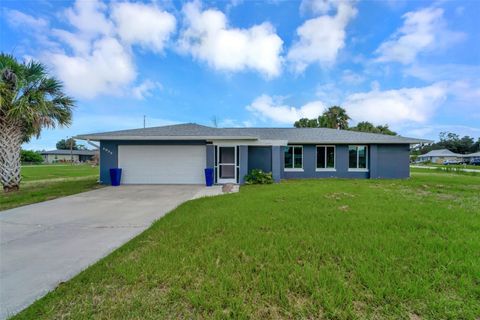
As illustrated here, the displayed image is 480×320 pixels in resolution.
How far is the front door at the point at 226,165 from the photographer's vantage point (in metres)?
12.9

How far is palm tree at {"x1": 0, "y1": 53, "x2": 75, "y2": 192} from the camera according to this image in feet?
32.7

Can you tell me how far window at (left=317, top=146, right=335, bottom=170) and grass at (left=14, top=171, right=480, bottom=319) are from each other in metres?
9.59

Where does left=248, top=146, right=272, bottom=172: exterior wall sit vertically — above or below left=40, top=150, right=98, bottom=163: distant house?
below

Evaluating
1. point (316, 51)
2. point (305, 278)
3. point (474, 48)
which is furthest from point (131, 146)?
point (474, 48)

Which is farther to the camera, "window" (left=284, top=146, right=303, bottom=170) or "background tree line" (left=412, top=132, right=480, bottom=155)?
"background tree line" (left=412, top=132, right=480, bottom=155)

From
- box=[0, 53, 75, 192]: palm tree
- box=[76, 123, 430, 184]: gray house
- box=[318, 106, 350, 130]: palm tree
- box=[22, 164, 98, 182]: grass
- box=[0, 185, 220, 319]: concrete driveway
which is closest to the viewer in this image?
box=[0, 185, 220, 319]: concrete driveway

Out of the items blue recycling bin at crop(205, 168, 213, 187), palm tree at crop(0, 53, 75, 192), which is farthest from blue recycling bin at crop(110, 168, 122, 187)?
blue recycling bin at crop(205, 168, 213, 187)

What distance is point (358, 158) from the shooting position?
1494 centimetres

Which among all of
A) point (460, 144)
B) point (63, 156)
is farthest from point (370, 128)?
point (63, 156)

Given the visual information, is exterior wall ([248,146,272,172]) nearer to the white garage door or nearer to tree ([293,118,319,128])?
the white garage door

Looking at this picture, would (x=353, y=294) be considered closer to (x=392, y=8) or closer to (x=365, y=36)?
(x=392, y=8)

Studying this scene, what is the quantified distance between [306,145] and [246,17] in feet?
28.9

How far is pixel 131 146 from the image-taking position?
Result: 12.9 metres

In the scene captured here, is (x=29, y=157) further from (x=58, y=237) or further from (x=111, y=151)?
(x=58, y=237)
